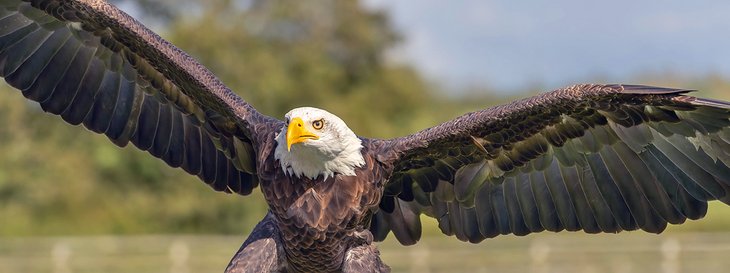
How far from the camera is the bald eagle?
775 centimetres

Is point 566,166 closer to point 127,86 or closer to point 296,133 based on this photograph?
point 296,133

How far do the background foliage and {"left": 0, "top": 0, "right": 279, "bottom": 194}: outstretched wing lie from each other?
2000 centimetres

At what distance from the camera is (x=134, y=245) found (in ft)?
79.6

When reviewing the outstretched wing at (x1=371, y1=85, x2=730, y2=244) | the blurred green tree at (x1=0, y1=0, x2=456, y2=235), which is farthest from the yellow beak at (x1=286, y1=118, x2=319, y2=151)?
the blurred green tree at (x1=0, y1=0, x2=456, y2=235)

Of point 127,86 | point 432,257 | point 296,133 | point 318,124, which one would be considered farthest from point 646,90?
point 432,257

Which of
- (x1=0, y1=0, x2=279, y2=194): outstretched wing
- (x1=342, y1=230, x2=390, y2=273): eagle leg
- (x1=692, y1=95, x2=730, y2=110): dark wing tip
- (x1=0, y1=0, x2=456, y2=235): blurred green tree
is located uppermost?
(x1=0, y1=0, x2=456, y2=235): blurred green tree

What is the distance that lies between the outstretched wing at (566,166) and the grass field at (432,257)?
13469mm

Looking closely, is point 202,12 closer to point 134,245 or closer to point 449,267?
point 134,245

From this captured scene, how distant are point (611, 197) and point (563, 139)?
50 cm

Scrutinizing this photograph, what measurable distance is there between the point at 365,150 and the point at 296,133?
2.42 ft

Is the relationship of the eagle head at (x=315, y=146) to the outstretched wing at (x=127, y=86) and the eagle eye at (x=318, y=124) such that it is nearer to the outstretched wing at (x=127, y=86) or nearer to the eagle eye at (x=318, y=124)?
the eagle eye at (x=318, y=124)

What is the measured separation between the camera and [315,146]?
25.2ft

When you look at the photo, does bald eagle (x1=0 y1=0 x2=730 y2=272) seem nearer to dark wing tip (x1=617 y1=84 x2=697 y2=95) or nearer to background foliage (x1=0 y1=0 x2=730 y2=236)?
dark wing tip (x1=617 y1=84 x2=697 y2=95)

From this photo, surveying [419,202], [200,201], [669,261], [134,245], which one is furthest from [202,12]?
[419,202]
